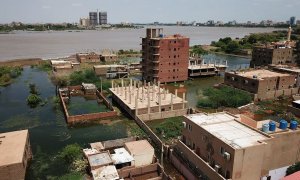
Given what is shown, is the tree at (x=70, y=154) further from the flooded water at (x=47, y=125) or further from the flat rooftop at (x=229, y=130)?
the flat rooftop at (x=229, y=130)

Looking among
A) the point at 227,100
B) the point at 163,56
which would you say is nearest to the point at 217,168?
the point at 227,100

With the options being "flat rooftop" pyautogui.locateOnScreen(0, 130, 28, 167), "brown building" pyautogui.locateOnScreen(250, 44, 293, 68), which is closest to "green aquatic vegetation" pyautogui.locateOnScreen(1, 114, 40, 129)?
"flat rooftop" pyautogui.locateOnScreen(0, 130, 28, 167)

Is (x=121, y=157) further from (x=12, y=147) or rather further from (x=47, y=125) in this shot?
(x=47, y=125)

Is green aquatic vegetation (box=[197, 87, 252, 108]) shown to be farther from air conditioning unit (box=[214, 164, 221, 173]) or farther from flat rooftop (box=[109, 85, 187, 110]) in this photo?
air conditioning unit (box=[214, 164, 221, 173])

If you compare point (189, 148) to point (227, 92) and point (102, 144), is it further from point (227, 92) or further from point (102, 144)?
point (227, 92)

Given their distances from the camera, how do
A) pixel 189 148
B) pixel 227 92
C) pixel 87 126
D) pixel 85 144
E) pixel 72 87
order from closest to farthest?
pixel 189 148 < pixel 85 144 < pixel 87 126 < pixel 227 92 < pixel 72 87

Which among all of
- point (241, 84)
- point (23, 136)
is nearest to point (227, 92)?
point (241, 84)
